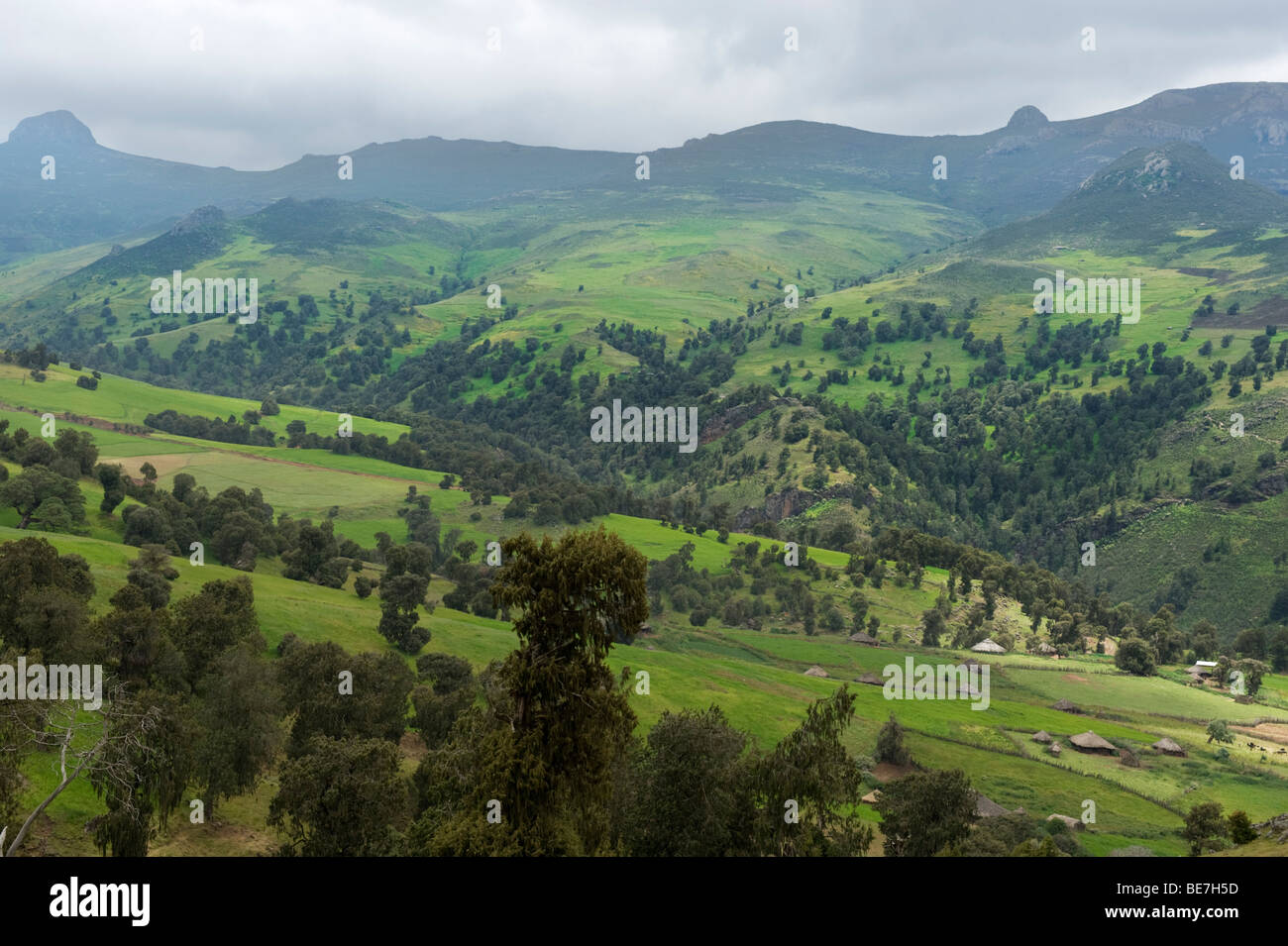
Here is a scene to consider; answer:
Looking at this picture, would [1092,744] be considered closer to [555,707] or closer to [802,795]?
[802,795]

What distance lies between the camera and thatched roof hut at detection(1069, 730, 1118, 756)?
78.6m

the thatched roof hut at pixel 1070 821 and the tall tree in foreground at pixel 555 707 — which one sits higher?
the tall tree in foreground at pixel 555 707

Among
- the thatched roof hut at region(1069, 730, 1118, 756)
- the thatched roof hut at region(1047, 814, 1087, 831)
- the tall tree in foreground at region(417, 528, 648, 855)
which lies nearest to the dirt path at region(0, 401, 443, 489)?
the thatched roof hut at region(1069, 730, 1118, 756)

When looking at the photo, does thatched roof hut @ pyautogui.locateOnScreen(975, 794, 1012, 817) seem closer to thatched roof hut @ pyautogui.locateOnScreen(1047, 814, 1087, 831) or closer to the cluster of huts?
thatched roof hut @ pyautogui.locateOnScreen(1047, 814, 1087, 831)

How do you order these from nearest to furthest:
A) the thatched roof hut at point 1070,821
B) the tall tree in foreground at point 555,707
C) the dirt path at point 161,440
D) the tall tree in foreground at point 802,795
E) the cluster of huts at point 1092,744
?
the tall tree in foreground at point 555,707 → the tall tree in foreground at point 802,795 → the thatched roof hut at point 1070,821 → the cluster of huts at point 1092,744 → the dirt path at point 161,440

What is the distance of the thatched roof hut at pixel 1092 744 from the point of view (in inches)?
3095

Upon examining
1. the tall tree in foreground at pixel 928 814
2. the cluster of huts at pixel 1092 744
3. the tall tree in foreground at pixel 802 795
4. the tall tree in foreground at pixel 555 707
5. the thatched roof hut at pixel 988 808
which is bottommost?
the cluster of huts at pixel 1092 744

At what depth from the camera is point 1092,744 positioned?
→ 78.9 meters

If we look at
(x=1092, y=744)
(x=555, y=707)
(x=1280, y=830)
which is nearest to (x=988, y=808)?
(x=1092, y=744)

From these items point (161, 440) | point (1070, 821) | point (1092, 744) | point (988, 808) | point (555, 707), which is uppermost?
point (161, 440)

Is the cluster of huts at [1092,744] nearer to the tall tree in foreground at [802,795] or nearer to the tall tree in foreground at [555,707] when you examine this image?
the tall tree in foreground at [802,795]

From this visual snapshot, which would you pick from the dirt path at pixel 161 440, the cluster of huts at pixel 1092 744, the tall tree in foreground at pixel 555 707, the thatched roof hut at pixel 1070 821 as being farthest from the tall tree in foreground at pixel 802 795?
the dirt path at pixel 161 440

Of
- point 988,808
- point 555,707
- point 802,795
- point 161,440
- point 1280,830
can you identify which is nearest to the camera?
point 555,707

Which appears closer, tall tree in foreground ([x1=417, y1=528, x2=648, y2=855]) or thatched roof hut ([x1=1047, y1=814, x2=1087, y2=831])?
tall tree in foreground ([x1=417, y1=528, x2=648, y2=855])
